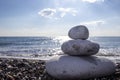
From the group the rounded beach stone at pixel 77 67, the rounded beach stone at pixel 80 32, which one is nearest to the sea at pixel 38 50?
the rounded beach stone at pixel 80 32

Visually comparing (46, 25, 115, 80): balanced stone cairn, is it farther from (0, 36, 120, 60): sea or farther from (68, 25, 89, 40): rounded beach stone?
(0, 36, 120, 60): sea

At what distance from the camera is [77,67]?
7578mm

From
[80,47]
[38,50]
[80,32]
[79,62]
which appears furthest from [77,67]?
[38,50]

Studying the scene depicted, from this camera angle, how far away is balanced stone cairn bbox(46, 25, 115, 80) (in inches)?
298

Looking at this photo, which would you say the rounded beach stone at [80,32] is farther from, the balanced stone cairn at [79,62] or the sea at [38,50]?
the sea at [38,50]

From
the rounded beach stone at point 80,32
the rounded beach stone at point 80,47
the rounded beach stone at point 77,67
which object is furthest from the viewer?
the rounded beach stone at point 80,32

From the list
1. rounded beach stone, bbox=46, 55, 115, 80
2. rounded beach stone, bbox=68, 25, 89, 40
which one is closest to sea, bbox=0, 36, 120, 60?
rounded beach stone, bbox=68, 25, 89, 40

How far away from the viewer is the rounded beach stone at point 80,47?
7.98 meters

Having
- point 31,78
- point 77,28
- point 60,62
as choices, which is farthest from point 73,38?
point 31,78

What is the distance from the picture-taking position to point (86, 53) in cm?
815

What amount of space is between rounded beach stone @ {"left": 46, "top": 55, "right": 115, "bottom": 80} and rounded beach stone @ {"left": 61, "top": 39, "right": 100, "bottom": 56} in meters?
0.20

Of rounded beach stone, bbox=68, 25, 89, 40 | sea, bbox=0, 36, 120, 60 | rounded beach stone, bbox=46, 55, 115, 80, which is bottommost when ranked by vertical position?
sea, bbox=0, 36, 120, 60

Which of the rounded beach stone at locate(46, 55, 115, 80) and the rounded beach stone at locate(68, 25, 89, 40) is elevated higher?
the rounded beach stone at locate(68, 25, 89, 40)

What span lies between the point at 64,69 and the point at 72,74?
0.30 meters
